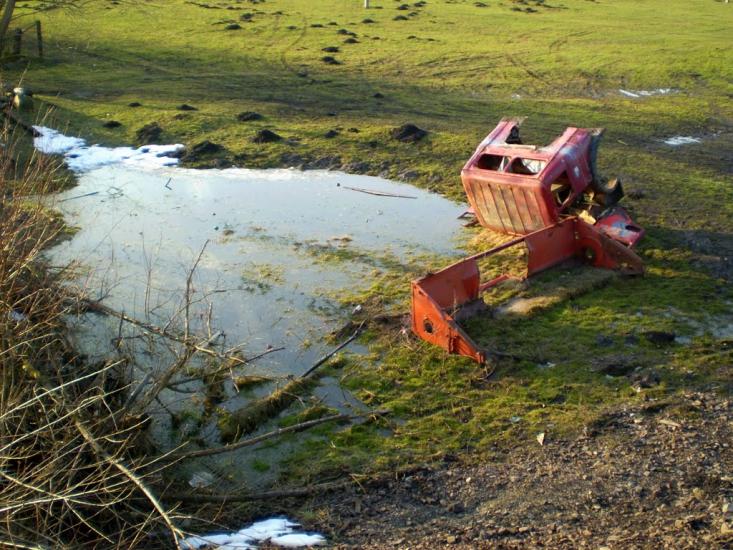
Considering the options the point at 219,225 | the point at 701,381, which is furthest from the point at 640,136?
the point at 701,381

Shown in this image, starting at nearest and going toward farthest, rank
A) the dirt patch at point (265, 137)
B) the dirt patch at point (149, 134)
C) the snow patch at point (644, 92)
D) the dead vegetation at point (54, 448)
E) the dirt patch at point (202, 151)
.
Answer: the dead vegetation at point (54, 448), the dirt patch at point (202, 151), the dirt patch at point (265, 137), the dirt patch at point (149, 134), the snow patch at point (644, 92)

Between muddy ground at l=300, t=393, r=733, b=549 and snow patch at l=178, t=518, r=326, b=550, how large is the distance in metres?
0.20

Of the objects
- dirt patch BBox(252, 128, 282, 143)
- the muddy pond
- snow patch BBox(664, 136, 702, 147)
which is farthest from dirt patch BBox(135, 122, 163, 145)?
snow patch BBox(664, 136, 702, 147)

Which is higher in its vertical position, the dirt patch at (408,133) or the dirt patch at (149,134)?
the dirt patch at (408,133)

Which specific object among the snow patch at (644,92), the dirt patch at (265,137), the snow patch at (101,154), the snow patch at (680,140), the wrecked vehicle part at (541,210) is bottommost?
the snow patch at (101,154)

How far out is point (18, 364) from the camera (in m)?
6.11

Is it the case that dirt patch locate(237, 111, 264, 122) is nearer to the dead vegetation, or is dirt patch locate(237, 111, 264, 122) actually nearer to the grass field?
the grass field

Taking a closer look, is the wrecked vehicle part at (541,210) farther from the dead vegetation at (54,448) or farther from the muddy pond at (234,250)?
the dead vegetation at (54,448)

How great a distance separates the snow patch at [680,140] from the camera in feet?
53.7

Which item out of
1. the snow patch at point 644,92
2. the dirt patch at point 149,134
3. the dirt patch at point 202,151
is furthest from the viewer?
the snow patch at point 644,92

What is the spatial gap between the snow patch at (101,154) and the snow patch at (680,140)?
8999mm

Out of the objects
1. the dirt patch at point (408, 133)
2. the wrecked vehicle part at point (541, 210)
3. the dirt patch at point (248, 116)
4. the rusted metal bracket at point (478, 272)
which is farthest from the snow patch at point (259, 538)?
the dirt patch at point (248, 116)

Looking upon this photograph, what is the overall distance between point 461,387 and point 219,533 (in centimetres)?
282

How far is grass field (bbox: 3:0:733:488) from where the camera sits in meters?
7.93
